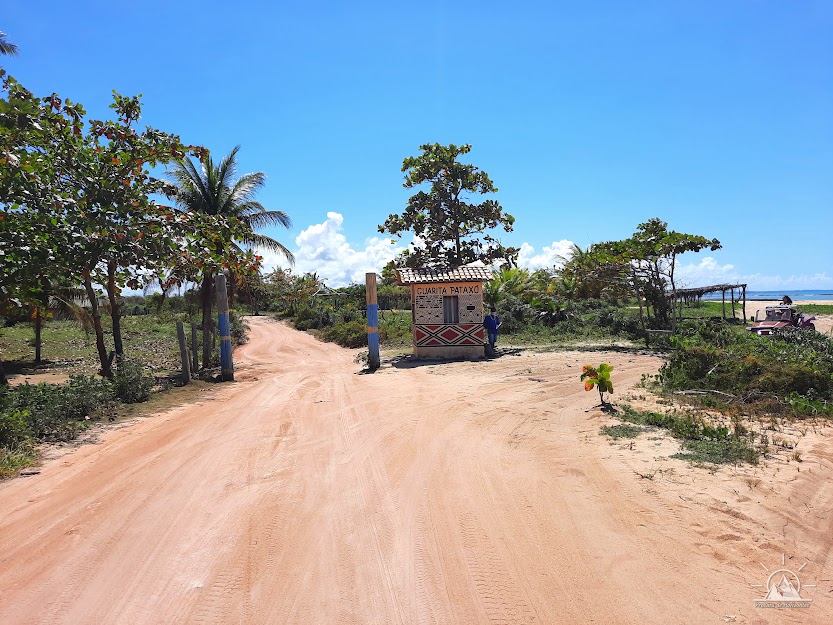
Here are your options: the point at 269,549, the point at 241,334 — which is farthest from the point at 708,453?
the point at 241,334

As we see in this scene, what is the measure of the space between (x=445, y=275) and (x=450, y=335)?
2.03 meters

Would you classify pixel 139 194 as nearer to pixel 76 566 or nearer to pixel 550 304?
pixel 76 566

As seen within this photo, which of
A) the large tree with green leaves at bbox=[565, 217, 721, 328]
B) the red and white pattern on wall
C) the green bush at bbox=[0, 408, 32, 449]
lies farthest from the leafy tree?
the green bush at bbox=[0, 408, 32, 449]

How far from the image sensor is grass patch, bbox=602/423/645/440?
744 centimetres

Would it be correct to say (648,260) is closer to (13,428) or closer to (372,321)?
(372,321)

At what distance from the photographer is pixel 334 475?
618 cm

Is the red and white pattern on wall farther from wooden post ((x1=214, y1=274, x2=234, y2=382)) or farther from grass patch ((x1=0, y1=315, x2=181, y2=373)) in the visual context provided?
grass patch ((x1=0, y1=315, x2=181, y2=373))

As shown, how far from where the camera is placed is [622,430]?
7.65 meters

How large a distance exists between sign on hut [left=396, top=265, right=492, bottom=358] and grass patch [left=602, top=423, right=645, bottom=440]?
9.69m

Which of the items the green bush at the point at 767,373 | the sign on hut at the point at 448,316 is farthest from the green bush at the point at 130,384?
the green bush at the point at 767,373

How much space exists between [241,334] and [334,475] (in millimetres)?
21231

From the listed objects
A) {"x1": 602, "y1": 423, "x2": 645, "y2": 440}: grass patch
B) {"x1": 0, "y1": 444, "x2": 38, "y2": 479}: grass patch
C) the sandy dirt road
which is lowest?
the sandy dirt road

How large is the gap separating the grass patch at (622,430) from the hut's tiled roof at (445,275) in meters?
10.0

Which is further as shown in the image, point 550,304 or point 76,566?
point 550,304
